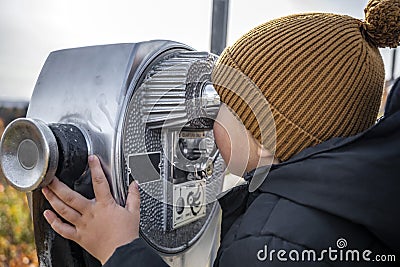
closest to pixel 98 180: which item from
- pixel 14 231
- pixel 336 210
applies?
pixel 336 210

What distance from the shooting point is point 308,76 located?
0.75 meters

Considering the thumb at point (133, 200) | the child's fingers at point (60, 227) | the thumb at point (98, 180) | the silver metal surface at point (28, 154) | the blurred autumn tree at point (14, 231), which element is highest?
the silver metal surface at point (28, 154)

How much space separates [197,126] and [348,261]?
1.27ft

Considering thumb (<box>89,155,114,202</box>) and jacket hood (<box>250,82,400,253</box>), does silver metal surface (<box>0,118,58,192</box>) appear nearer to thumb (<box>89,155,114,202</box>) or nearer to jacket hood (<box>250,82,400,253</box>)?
thumb (<box>89,155,114,202</box>)

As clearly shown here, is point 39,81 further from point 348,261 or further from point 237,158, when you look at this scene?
point 348,261

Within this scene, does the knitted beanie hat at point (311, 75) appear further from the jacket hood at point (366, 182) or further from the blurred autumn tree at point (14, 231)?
the blurred autumn tree at point (14, 231)

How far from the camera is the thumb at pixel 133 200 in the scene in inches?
30.9

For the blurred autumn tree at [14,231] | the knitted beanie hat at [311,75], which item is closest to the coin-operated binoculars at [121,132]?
the knitted beanie hat at [311,75]

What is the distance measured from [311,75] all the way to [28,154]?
44cm

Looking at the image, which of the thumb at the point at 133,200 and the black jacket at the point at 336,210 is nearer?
the black jacket at the point at 336,210

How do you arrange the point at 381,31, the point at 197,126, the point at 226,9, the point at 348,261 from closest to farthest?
the point at 348,261 → the point at 381,31 → the point at 197,126 → the point at 226,9

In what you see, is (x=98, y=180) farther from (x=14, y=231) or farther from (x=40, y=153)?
(x=14, y=231)

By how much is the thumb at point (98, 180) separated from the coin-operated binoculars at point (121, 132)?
0.01 metres

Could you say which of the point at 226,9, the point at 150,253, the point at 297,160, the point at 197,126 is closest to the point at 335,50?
the point at 297,160
